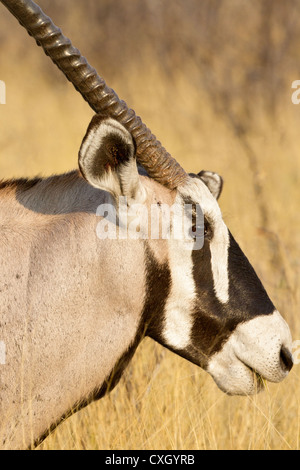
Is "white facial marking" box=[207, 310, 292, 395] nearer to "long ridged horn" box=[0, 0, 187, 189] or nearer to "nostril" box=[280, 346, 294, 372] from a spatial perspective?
"nostril" box=[280, 346, 294, 372]

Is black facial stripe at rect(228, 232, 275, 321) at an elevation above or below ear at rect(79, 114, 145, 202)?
below

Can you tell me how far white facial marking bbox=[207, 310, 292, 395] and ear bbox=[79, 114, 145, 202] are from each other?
732 mm

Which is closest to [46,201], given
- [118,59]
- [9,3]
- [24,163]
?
[9,3]

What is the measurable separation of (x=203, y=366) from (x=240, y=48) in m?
7.68

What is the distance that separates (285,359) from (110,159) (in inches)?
44.6

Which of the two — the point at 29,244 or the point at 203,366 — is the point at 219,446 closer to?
the point at 203,366

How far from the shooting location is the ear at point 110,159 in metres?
2.76

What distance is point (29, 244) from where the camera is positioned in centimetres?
294

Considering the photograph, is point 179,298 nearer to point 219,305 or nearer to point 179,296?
point 179,296

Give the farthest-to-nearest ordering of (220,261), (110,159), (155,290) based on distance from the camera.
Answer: (220,261) < (155,290) < (110,159)

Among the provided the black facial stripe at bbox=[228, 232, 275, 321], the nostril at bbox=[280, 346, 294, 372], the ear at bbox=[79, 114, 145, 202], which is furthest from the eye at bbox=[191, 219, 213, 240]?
the nostril at bbox=[280, 346, 294, 372]

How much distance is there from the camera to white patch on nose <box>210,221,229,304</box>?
3.10m

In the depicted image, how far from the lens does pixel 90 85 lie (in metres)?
2.92

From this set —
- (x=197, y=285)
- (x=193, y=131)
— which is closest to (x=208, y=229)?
(x=197, y=285)
